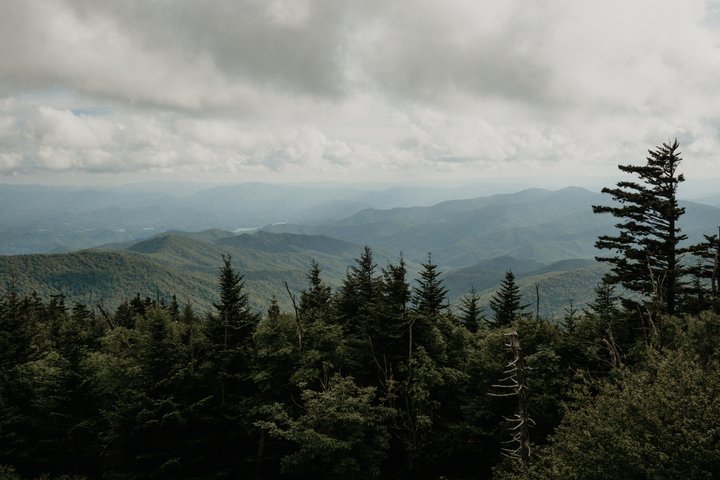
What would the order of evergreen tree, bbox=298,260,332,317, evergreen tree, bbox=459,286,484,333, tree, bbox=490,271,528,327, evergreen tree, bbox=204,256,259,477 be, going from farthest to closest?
1. tree, bbox=490,271,528,327
2. evergreen tree, bbox=459,286,484,333
3. evergreen tree, bbox=298,260,332,317
4. evergreen tree, bbox=204,256,259,477

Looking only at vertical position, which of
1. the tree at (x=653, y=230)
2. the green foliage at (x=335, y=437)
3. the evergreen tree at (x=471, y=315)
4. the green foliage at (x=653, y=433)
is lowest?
the evergreen tree at (x=471, y=315)

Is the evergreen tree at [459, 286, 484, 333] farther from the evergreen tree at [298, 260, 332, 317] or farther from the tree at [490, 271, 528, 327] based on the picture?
the evergreen tree at [298, 260, 332, 317]

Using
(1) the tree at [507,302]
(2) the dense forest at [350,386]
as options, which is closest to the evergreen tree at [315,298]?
(2) the dense forest at [350,386]

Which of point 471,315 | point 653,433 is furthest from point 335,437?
point 471,315

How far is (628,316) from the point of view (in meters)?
26.7

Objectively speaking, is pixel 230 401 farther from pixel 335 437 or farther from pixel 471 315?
pixel 471 315

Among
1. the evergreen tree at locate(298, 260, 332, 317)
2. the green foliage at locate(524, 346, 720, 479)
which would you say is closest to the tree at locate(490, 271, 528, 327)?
the evergreen tree at locate(298, 260, 332, 317)

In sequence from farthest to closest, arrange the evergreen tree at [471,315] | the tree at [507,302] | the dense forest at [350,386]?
1. the tree at [507,302]
2. the evergreen tree at [471,315]
3. the dense forest at [350,386]

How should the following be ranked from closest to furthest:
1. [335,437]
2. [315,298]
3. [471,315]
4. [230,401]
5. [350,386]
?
1. [335,437]
2. [350,386]
3. [230,401]
4. [315,298]
5. [471,315]

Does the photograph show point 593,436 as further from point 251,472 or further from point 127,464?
point 127,464

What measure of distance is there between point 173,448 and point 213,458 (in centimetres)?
396

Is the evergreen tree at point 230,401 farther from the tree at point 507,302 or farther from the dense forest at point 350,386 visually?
the tree at point 507,302

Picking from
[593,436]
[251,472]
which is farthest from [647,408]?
[251,472]

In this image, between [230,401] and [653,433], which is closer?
[653,433]
